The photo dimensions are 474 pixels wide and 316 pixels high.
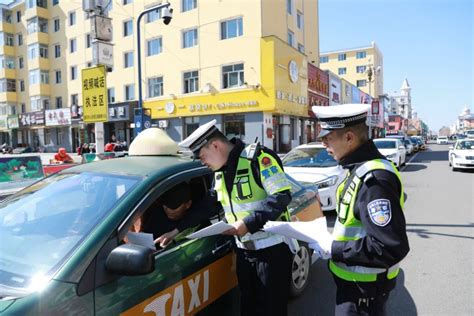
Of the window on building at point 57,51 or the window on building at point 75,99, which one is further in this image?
the window on building at point 57,51

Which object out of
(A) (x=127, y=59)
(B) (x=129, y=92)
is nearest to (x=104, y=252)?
(B) (x=129, y=92)

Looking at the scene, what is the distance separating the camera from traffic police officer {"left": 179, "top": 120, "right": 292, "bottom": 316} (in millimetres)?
2445

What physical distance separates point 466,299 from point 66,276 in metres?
3.79

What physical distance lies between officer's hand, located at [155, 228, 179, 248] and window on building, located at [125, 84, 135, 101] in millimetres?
28869

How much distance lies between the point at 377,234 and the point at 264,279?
1105 millimetres

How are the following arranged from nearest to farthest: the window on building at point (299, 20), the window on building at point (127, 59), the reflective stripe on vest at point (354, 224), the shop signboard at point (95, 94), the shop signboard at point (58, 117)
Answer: the reflective stripe on vest at point (354, 224), the shop signboard at point (95, 94), the window on building at point (127, 59), the window on building at point (299, 20), the shop signboard at point (58, 117)

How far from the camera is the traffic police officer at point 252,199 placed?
2445 millimetres

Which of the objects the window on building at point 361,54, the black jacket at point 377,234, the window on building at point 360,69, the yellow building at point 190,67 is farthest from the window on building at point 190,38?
the window on building at point 361,54

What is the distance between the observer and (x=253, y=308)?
8.36 ft

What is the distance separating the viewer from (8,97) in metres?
40.3

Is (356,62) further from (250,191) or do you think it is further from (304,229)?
(304,229)

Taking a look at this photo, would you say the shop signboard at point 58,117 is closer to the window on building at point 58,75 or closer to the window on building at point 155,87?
the window on building at point 58,75

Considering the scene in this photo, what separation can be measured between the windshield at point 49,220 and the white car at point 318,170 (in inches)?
181

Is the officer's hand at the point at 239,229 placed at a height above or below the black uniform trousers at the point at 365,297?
above
